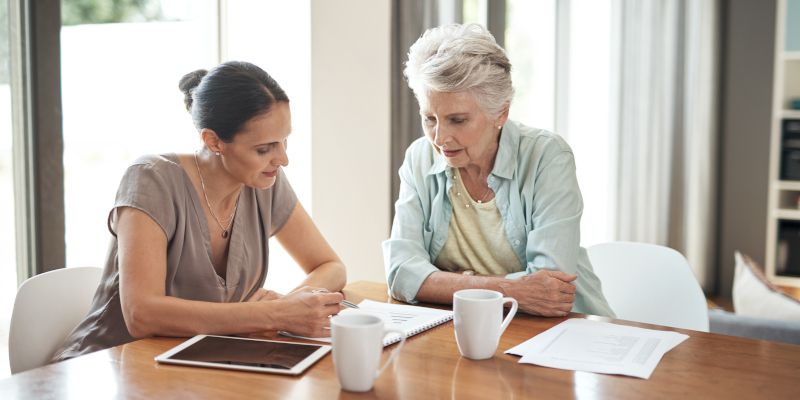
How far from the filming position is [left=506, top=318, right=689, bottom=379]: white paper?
1.23 m

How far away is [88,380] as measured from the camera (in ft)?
3.76

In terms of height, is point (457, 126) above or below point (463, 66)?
below

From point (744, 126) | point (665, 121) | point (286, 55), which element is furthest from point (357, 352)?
point (744, 126)

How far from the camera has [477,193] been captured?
1.93m

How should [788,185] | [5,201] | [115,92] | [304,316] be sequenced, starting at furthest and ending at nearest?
[788,185] → [115,92] → [5,201] → [304,316]

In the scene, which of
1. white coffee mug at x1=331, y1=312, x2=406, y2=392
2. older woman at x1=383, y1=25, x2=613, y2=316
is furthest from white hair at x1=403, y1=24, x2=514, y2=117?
white coffee mug at x1=331, y1=312, x2=406, y2=392

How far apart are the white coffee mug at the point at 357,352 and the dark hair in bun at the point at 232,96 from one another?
0.67 meters

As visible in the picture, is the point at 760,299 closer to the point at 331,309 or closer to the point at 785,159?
the point at 331,309

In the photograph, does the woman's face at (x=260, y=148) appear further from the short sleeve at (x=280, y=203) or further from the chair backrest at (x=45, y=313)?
the chair backrest at (x=45, y=313)

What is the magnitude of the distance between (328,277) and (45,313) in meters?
0.61

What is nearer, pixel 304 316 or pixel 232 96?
pixel 304 316

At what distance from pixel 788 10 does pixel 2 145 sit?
4.84m

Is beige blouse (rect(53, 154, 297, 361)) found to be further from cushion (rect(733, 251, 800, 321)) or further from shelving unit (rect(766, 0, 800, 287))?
shelving unit (rect(766, 0, 800, 287))

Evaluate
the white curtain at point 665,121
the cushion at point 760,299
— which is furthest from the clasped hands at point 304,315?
the white curtain at point 665,121
